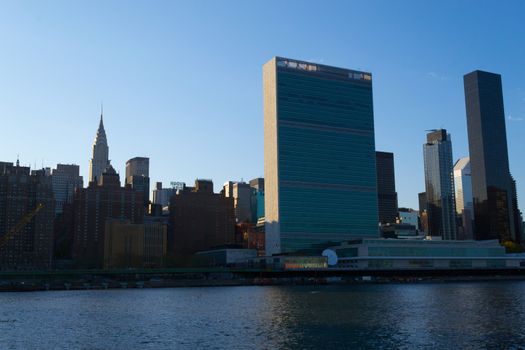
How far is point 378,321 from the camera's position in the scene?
9856 cm

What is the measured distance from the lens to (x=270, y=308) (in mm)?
127312

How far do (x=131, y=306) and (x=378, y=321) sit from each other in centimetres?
6322

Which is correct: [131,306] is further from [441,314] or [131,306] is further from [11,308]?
[441,314]

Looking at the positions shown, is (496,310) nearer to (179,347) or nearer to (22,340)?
(179,347)

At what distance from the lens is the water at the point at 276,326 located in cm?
7788

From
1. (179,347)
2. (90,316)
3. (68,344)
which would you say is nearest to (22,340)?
(68,344)

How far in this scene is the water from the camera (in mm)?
77875

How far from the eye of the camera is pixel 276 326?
94.1 metres

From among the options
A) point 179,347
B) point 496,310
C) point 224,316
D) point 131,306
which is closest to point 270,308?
point 224,316

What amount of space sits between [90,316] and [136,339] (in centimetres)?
3590

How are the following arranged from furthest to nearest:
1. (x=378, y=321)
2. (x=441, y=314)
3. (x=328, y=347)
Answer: (x=441, y=314) < (x=378, y=321) < (x=328, y=347)

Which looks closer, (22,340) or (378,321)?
(22,340)

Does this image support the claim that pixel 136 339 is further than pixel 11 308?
No

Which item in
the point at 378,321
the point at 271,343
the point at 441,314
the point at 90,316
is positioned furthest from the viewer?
the point at 90,316
